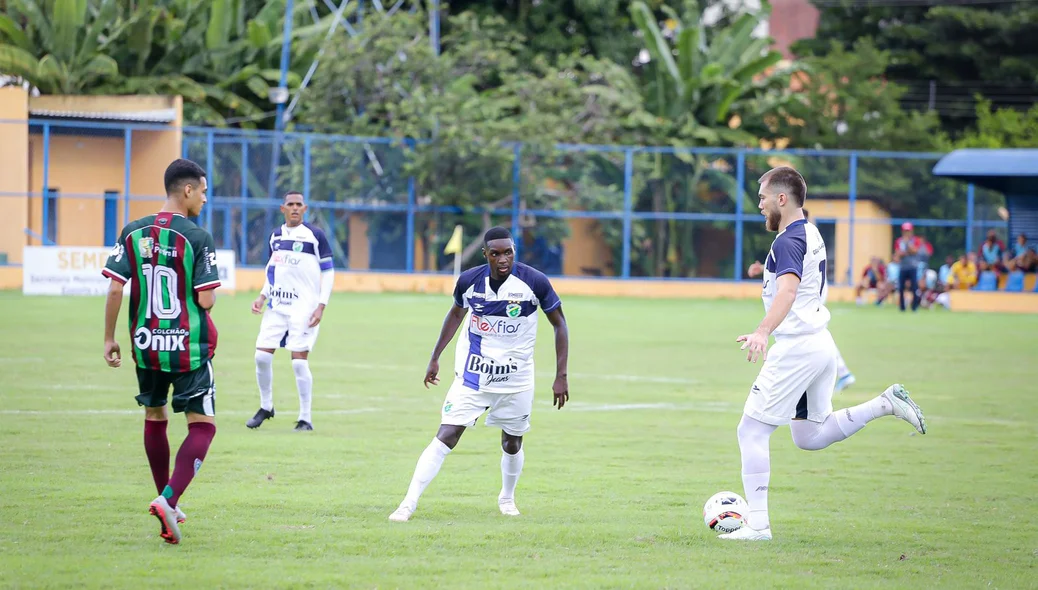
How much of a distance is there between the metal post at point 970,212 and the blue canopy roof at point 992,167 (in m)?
2.72

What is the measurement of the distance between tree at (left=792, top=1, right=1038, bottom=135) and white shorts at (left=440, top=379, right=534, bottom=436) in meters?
48.8

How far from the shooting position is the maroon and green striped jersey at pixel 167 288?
6.98 m

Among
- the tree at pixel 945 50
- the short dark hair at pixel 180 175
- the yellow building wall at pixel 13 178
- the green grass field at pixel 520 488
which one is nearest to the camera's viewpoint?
the green grass field at pixel 520 488

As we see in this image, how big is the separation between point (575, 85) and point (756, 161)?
6357 mm

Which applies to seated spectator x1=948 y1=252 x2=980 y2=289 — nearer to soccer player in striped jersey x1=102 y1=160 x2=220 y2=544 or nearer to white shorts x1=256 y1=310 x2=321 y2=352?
white shorts x1=256 y1=310 x2=321 y2=352

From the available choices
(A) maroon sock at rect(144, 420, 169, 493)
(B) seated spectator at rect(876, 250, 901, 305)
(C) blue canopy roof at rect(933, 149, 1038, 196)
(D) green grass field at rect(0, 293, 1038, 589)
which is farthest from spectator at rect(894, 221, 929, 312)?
(A) maroon sock at rect(144, 420, 169, 493)

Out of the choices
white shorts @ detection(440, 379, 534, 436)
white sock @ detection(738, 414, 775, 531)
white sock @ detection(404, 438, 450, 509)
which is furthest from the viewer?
white shorts @ detection(440, 379, 534, 436)

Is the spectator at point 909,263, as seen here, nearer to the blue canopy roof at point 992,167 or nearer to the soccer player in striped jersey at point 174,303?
the blue canopy roof at point 992,167

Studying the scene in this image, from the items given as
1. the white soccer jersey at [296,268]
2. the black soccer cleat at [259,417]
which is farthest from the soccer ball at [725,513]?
the white soccer jersey at [296,268]

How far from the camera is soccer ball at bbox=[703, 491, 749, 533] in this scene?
25.2 feet

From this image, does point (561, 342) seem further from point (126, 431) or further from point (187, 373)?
point (126, 431)

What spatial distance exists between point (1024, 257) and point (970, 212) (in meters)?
3.78

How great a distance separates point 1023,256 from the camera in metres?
35.8


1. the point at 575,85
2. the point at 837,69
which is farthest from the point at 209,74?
the point at 837,69
